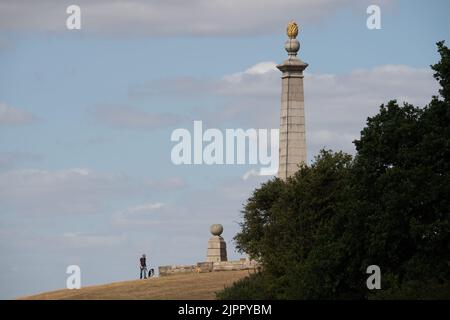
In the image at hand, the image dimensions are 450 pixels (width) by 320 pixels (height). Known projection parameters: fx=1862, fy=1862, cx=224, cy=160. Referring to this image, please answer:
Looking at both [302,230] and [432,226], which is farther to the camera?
[302,230]

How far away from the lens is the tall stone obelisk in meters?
124

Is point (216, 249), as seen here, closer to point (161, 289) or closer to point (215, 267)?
point (215, 267)

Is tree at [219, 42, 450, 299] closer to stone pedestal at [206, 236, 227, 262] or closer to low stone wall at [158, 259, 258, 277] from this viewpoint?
low stone wall at [158, 259, 258, 277]

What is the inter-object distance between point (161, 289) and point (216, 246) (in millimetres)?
16555

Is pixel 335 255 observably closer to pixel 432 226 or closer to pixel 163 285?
pixel 432 226

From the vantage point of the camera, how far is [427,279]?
85750 millimetres

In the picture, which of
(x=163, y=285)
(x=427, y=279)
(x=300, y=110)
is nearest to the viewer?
(x=427, y=279)

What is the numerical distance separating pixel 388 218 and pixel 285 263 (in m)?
19.4

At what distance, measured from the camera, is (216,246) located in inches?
5074

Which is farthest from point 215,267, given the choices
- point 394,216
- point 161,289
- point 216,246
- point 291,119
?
point 394,216

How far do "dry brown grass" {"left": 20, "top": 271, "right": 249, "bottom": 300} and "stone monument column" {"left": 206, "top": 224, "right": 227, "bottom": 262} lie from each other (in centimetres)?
562

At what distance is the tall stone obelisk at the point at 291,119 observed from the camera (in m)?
124
